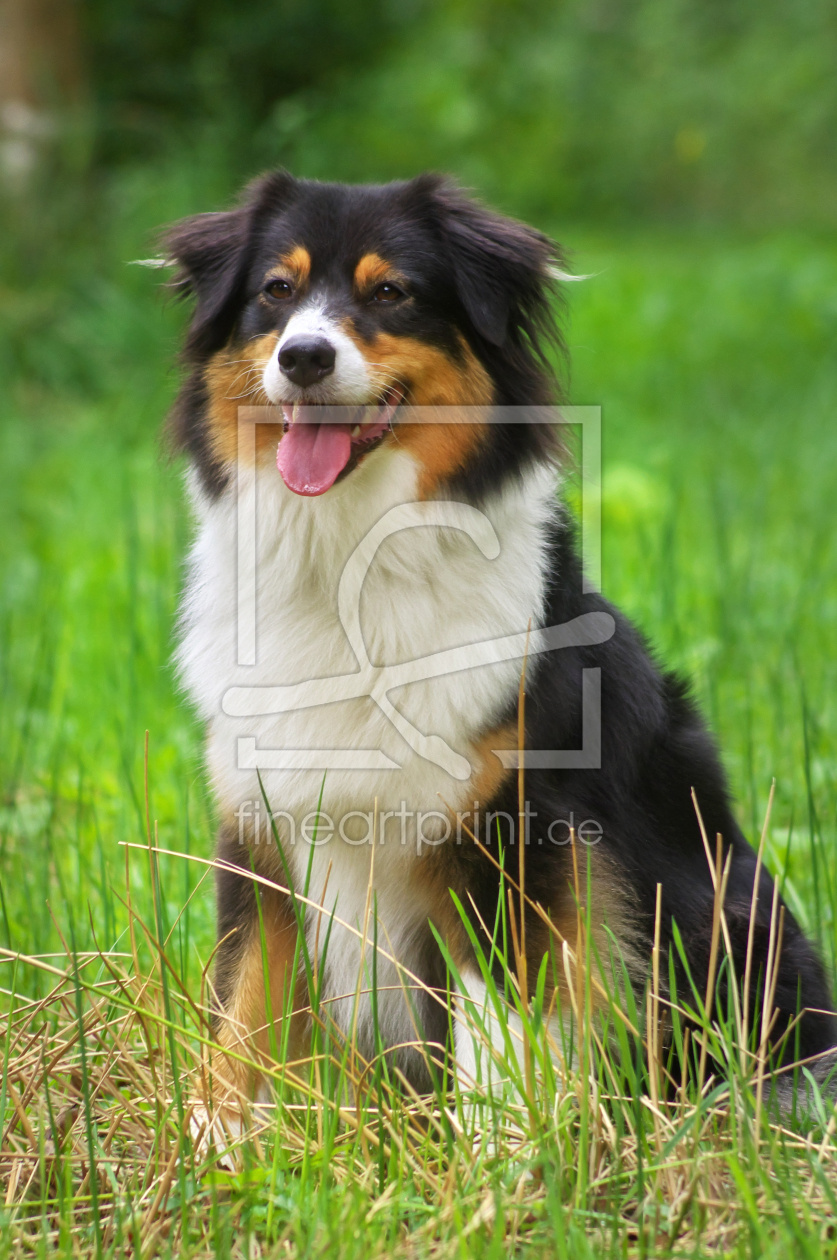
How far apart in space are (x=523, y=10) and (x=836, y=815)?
19.5 m

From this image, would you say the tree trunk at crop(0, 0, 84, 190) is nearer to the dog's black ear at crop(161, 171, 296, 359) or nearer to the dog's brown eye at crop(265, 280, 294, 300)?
the dog's black ear at crop(161, 171, 296, 359)

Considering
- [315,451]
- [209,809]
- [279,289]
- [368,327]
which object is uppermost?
[279,289]

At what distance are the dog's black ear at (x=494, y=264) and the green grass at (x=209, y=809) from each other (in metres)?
0.71

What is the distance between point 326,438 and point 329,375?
15cm

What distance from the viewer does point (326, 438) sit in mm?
2602

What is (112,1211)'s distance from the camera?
2.14 m

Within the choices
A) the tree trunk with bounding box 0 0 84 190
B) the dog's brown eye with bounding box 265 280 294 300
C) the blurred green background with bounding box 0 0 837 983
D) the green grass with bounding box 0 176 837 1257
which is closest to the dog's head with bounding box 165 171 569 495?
the dog's brown eye with bounding box 265 280 294 300

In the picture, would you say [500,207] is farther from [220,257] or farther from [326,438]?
[326,438]

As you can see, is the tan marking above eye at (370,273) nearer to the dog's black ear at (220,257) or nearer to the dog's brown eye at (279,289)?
the dog's brown eye at (279,289)

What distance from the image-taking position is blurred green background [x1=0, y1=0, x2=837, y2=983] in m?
3.79

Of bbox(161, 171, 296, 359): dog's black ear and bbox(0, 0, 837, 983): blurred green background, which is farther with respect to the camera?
bbox(0, 0, 837, 983): blurred green background

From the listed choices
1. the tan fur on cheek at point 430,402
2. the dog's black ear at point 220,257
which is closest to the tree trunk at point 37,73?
the dog's black ear at point 220,257

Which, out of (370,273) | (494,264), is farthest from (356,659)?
(494,264)

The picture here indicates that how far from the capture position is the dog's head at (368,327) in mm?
2586
